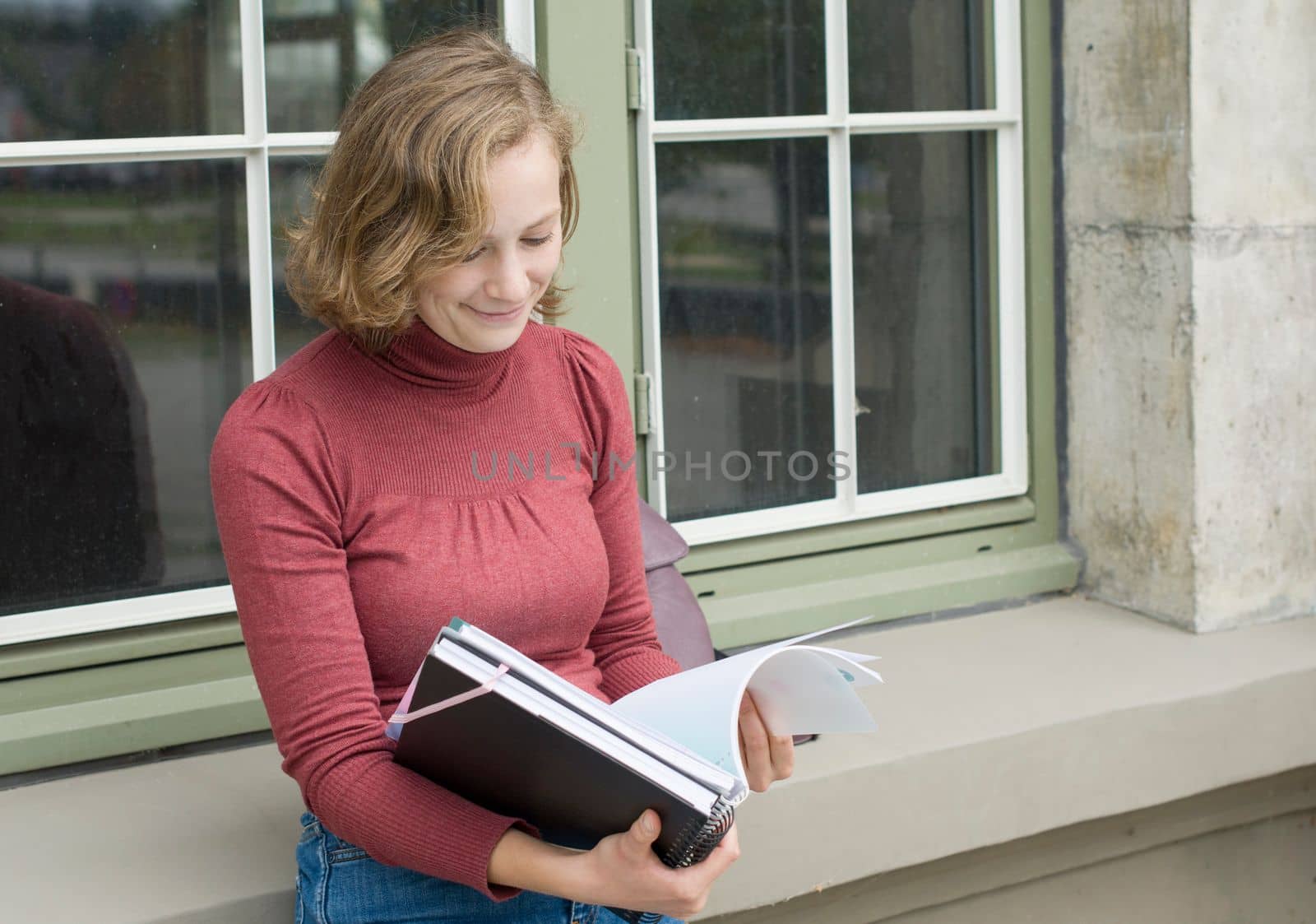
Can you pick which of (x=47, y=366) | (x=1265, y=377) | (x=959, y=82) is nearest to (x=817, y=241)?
(x=959, y=82)

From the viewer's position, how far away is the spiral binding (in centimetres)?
115

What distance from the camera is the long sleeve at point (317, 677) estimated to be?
4.22 ft

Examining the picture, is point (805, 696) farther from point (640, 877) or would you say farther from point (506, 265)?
point (506, 265)

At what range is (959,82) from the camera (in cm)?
254

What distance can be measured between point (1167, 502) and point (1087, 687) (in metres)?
0.42

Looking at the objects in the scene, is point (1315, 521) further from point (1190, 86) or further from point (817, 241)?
point (817, 241)

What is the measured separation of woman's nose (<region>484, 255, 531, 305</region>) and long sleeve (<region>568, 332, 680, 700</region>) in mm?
235

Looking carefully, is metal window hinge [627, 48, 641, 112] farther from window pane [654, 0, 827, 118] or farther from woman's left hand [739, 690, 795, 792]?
woman's left hand [739, 690, 795, 792]

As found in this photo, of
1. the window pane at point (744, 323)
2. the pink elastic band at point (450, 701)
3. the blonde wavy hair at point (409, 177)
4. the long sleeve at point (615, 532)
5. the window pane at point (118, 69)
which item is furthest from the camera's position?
the window pane at point (744, 323)

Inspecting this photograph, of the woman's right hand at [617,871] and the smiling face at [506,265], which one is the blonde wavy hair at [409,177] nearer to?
the smiling face at [506,265]

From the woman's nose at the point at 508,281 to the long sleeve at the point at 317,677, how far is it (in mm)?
244

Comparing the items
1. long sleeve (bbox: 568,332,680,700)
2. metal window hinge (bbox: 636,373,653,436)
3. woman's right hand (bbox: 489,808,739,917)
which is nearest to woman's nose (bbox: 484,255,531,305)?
Answer: long sleeve (bbox: 568,332,680,700)

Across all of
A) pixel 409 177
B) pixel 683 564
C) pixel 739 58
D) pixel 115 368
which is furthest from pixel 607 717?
pixel 739 58

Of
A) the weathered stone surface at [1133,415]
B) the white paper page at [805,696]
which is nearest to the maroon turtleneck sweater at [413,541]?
the white paper page at [805,696]
